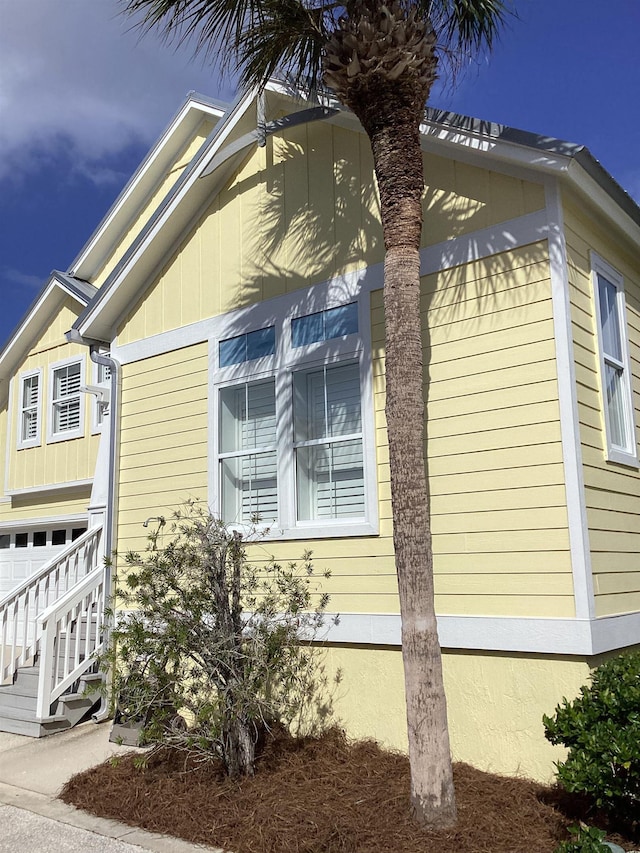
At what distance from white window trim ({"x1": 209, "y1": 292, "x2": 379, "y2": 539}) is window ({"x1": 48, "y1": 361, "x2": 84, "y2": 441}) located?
20.2ft

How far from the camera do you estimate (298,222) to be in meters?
8.35

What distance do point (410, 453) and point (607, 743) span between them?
2.21 metres

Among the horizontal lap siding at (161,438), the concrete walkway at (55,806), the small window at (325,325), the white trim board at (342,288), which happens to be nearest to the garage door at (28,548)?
the horizontal lap siding at (161,438)

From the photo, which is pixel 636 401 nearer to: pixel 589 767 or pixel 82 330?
pixel 589 767

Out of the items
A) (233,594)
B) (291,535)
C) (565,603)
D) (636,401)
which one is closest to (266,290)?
(291,535)

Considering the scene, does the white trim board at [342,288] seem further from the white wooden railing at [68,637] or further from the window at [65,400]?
the window at [65,400]

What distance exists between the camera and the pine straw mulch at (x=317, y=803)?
16.4ft

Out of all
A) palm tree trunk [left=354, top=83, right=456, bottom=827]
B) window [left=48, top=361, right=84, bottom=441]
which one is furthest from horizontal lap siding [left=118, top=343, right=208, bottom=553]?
window [left=48, top=361, right=84, bottom=441]

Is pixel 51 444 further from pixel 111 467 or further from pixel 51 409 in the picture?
pixel 111 467

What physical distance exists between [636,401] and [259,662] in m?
4.35

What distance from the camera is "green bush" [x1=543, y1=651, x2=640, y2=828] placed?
181 inches

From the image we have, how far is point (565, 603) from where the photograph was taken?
19.4ft

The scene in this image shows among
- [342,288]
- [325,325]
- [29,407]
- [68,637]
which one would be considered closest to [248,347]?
[325,325]

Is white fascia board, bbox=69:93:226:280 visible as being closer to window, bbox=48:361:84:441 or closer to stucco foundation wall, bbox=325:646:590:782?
window, bbox=48:361:84:441
